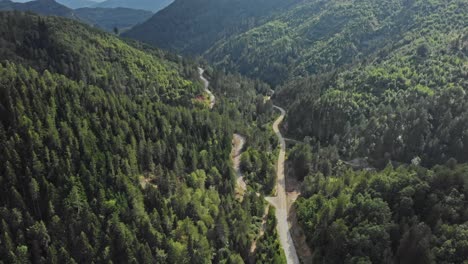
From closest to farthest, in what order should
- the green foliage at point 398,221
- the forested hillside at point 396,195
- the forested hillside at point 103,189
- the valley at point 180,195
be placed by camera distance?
the green foliage at point 398,221 → the forested hillside at point 396,195 → the valley at point 180,195 → the forested hillside at point 103,189

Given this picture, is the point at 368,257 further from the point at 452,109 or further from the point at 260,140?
the point at 452,109

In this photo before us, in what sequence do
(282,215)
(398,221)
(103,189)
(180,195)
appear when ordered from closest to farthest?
(398,221)
(103,189)
(180,195)
(282,215)

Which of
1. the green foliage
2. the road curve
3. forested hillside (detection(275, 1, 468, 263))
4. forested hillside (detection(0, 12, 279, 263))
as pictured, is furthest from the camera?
the road curve

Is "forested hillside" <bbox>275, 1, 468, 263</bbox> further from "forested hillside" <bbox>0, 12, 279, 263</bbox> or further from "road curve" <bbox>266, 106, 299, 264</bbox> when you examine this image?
"forested hillside" <bbox>0, 12, 279, 263</bbox>

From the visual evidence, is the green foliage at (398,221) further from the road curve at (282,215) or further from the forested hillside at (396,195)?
the road curve at (282,215)

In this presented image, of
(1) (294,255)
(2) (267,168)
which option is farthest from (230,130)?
(1) (294,255)

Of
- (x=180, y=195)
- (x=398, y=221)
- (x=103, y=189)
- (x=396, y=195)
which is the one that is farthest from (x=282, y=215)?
(x=103, y=189)

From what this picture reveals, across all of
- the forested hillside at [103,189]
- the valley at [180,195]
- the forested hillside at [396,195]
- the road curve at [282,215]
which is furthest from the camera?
the road curve at [282,215]

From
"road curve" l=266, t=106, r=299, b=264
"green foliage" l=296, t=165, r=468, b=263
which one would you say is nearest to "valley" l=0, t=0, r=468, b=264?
"green foliage" l=296, t=165, r=468, b=263

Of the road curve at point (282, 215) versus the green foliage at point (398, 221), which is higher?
the green foliage at point (398, 221)

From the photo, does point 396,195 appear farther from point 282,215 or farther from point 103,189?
point 103,189

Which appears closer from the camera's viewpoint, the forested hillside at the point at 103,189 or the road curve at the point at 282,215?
the forested hillside at the point at 103,189

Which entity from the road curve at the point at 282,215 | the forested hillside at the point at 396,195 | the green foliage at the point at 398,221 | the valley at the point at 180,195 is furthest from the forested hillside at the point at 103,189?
the forested hillside at the point at 396,195
